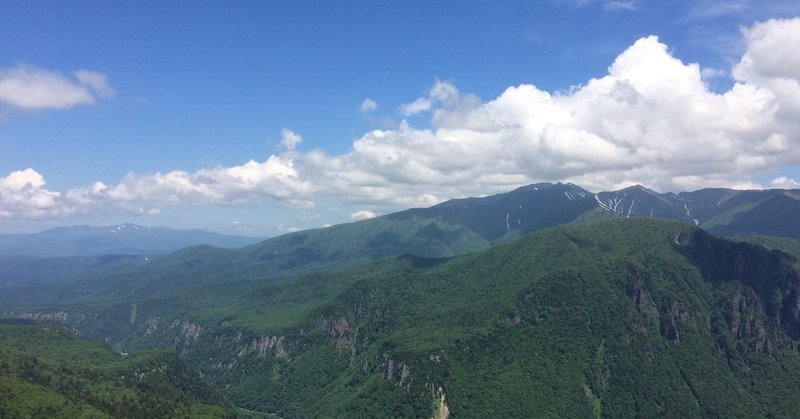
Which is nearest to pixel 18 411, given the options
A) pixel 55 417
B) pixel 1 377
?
pixel 55 417

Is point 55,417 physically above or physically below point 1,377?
below

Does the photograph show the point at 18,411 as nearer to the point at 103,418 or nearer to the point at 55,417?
the point at 55,417

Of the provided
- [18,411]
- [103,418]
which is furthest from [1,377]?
[103,418]

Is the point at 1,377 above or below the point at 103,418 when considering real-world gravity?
above

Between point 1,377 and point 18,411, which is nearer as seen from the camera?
point 18,411

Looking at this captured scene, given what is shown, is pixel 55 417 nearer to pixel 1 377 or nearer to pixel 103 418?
pixel 103 418

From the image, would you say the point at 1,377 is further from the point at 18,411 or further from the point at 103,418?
the point at 103,418
